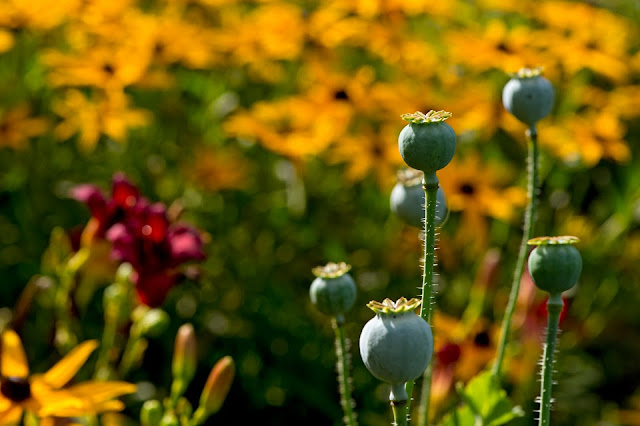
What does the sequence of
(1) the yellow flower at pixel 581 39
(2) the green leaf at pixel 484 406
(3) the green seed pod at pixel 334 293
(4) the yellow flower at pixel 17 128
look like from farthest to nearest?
(1) the yellow flower at pixel 581 39 < (4) the yellow flower at pixel 17 128 < (2) the green leaf at pixel 484 406 < (3) the green seed pod at pixel 334 293

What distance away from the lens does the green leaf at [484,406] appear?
0.96 m

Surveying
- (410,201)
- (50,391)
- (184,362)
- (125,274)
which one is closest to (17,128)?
(125,274)

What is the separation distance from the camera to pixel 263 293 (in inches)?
82.9

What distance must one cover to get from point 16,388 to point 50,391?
5 cm

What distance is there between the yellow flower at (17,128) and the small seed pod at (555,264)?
1713mm

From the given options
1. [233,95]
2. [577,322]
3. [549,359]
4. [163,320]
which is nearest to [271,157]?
[233,95]

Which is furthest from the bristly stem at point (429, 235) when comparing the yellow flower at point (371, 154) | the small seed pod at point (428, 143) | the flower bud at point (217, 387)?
the yellow flower at point (371, 154)

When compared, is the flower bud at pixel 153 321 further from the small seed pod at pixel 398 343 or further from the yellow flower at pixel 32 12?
the yellow flower at pixel 32 12

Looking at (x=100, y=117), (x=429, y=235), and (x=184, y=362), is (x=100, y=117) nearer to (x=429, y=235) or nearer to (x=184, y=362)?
(x=184, y=362)

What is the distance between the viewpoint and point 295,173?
7.40 ft

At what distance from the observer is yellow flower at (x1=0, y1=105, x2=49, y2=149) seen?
2141mm

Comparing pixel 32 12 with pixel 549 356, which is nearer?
pixel 549 356

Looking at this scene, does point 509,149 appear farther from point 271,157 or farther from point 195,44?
point 195,44

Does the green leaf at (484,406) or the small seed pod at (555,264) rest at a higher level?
the small seed pod at (555,264)
